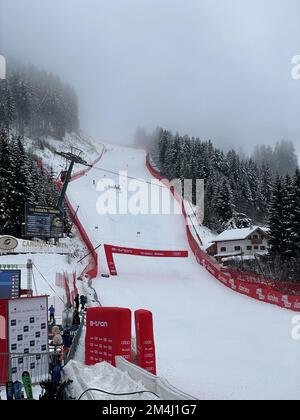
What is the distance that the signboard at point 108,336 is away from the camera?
28.6 ft

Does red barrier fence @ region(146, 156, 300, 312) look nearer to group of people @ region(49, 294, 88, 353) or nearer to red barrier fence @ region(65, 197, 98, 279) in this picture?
red barrier fence @ region(65, 197, 98, 279)

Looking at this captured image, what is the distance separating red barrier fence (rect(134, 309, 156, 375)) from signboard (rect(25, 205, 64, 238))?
1909 centimetres

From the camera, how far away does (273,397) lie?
741 centimetres

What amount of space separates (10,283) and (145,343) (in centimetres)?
404

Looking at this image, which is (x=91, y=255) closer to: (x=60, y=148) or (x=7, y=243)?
(x=7, y=243)

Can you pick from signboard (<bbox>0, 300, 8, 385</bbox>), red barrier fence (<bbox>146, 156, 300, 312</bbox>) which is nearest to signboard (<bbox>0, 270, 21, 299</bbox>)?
signboard (<bbox>0, 300, 8, 385</bbox>)

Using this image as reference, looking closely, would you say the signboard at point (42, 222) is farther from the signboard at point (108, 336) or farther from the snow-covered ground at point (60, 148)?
the snow-covered ground at point (60, 148)

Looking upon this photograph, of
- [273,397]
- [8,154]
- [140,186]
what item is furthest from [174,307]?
[140,186]

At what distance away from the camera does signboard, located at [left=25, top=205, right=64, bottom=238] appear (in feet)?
87.0

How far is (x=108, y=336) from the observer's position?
885 cm

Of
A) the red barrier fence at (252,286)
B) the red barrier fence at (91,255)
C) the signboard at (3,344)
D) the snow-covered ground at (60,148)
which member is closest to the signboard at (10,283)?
the signboard at (3,344)

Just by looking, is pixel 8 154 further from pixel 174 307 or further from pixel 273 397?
pixel 273 397

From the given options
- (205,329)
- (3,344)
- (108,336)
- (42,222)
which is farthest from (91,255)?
(3,344)

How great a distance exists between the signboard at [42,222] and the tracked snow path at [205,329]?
3.89 meters
